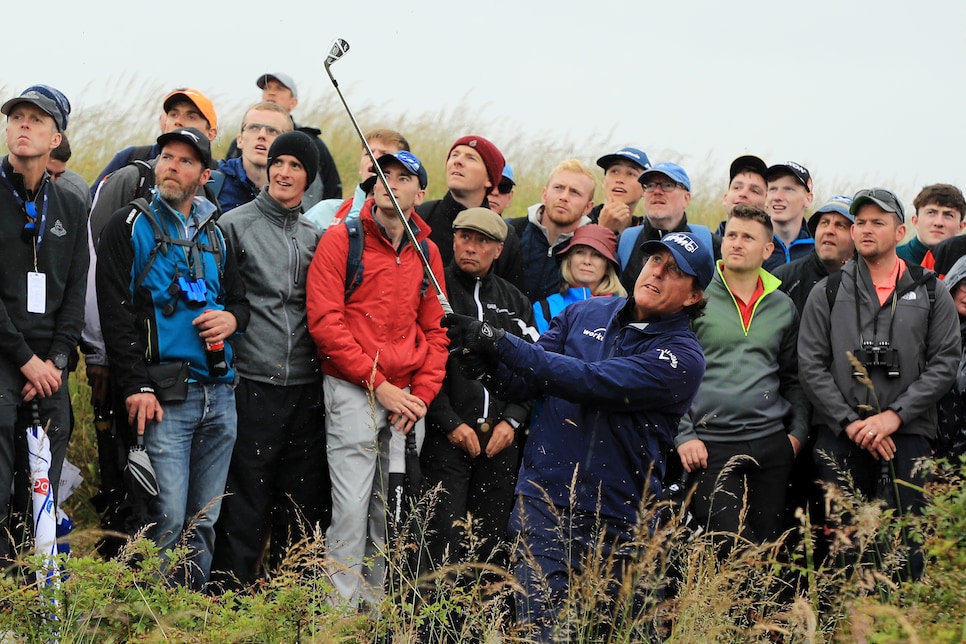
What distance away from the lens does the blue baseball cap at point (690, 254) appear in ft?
19.9

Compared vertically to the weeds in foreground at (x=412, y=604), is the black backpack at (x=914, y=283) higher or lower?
higher

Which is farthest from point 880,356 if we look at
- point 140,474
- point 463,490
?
point 140,474

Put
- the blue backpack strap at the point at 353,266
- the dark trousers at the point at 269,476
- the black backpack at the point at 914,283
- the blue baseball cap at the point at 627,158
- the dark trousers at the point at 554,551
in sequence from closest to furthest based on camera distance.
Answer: the dark trousers at the point at 554,551 < the dark trousers at the point at 269,476 < the blue backpack strap at the point at 353,266 < the black backpack at the point at 914,283 < the blue baseball cap at the point at 627,158

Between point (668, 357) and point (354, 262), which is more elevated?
point (354, 262)

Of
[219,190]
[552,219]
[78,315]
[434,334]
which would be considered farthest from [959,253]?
[78,315]

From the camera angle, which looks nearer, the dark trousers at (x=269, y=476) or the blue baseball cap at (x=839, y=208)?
the dark trousers at (x=269, y=476)

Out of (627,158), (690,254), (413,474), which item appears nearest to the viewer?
(690,254)

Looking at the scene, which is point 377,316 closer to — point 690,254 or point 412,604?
point 690,254

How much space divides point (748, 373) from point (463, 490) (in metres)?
2.01

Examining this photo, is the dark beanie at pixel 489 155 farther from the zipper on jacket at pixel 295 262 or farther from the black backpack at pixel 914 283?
the black backpack at pixel 914 283

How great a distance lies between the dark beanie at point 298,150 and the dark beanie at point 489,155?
1361 mm

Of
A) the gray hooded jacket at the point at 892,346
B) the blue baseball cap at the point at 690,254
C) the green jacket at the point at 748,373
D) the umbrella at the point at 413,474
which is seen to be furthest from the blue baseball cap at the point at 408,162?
the gray hooded jacket at the point at 892,346

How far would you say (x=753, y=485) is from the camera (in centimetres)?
792

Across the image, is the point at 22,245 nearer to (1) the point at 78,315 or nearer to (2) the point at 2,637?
(1) the point at 78,315
